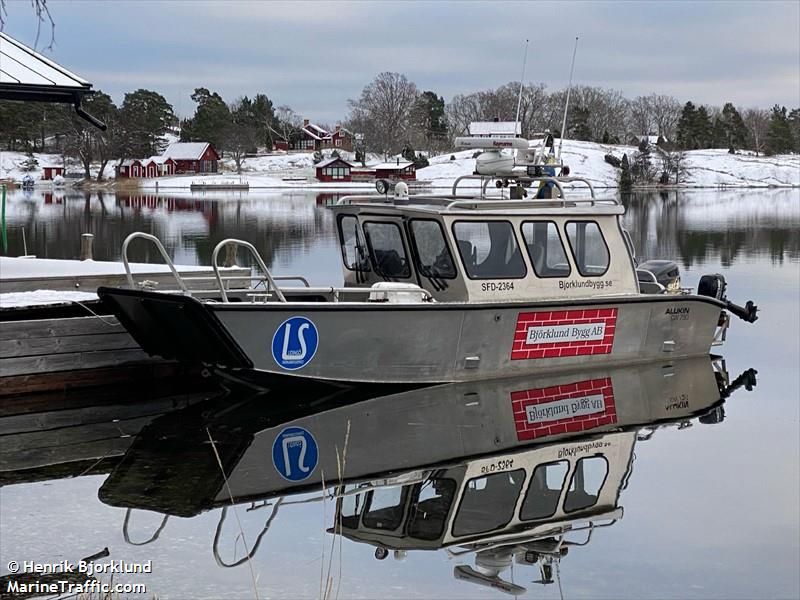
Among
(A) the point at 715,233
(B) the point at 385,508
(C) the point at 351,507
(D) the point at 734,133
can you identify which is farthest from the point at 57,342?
(D) the point at 734,133

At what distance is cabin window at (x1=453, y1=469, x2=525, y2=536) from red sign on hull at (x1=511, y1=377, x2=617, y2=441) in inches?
63.4

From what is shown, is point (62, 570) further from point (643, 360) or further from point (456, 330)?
point (643, 360)

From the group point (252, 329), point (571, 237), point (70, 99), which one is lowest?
point (252, 329)

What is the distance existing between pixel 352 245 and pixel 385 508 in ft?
18.8

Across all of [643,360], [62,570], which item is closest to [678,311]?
[643,360]

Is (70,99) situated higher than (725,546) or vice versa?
(70,99)

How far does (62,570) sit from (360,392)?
5887mm

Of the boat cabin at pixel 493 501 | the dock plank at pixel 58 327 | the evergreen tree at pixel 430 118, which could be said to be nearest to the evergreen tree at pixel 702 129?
the evergreen tree at pixel 430 118

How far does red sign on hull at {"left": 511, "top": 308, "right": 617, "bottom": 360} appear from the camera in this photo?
542 inches

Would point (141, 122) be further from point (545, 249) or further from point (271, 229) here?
point (545, 249)

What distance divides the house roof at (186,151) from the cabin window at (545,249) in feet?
358

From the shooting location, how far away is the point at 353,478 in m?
9.88

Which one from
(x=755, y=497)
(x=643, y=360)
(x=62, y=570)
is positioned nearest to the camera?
(x=62, y=570)

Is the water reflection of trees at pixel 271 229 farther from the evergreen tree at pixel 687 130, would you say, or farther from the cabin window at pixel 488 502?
the evergreen tree at pixel 687 130
